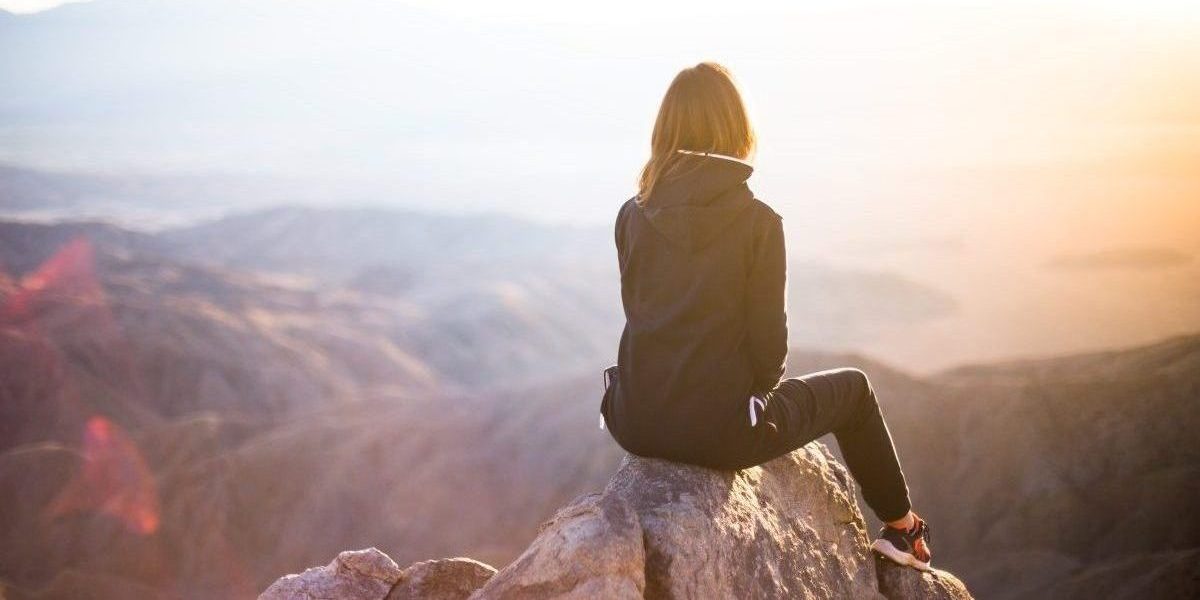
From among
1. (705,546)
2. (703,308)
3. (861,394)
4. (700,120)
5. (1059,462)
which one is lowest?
(1059,462)

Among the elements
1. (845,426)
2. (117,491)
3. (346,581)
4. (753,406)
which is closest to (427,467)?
(117,491)

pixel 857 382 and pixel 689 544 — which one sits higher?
pixel 857 382

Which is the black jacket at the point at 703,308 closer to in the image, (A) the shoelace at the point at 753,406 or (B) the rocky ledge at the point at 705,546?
(A) the shoelace at the point at 753,406

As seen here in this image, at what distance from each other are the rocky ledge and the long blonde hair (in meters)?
1.16

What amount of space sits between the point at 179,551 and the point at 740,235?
26.8 m

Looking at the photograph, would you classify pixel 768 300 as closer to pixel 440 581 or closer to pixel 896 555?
pixel 896 555

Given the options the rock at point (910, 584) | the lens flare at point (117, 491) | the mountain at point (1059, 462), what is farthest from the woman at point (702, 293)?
the lens flare at point (117, 491)

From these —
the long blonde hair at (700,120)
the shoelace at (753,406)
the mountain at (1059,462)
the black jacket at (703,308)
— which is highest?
the long blonde hair at (700,120)

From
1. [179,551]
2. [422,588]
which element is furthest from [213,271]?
[422,588]

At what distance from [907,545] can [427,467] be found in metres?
25.3

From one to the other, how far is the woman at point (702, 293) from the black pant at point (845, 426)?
2 cm

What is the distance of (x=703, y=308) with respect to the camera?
376 cm

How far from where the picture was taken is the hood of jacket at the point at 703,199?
3.73 m

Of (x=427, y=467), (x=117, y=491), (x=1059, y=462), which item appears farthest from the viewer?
(x=427, y=467)
